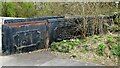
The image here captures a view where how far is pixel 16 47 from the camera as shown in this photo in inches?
355

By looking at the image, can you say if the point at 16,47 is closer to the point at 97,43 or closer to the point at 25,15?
the point at 97,43

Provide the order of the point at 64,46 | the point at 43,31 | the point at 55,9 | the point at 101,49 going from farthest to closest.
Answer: the point at 55,9 < the point at 43,31 < the point at 64,46 < the point at 101,49

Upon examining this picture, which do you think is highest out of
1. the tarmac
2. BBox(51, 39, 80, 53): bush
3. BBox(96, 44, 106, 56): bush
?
BBox(96, 44, 106, 56): bush

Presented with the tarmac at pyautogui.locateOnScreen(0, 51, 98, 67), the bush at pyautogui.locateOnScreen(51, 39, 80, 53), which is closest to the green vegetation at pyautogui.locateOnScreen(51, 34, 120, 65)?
the bush at pyautogui.locateOnScreen(51, 39, 80, 53)

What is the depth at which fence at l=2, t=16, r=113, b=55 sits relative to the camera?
895 centimetres

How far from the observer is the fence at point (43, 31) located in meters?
8.95

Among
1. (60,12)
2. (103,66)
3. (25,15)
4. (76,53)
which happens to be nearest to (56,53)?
(76,53)

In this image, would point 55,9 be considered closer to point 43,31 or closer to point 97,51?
point 43,31

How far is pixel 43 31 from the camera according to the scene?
977 centimetres

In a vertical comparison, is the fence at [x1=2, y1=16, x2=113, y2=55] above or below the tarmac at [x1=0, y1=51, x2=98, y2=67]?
above

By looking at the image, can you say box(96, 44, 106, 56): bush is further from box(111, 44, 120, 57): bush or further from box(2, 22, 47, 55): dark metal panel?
box(2, 22, 47, 55): dark metal panel

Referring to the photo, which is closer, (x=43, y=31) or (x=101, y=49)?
(x=101, y=49)

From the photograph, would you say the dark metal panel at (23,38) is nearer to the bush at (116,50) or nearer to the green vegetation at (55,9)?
the green vegetation at (55,9)

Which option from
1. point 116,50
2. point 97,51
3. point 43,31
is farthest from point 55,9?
point 116,50
